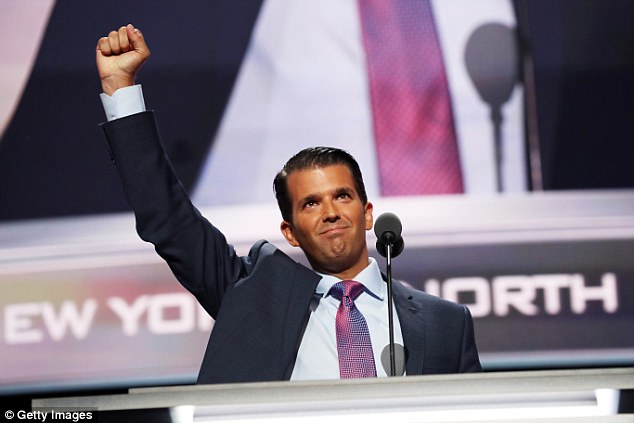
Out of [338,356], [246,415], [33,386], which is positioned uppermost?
[246,415]

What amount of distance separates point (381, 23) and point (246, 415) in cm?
260

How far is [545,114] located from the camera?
3635mm

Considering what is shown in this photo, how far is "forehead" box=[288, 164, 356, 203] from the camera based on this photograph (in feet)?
7.40

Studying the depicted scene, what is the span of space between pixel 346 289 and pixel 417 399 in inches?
36.1

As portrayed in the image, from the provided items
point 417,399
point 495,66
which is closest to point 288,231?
point 417,399

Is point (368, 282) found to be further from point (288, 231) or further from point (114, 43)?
point (114, 43)

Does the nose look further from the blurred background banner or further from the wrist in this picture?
the blurred background banner

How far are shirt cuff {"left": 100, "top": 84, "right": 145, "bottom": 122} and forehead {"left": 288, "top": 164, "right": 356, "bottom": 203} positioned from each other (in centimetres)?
41

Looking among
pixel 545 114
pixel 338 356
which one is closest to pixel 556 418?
pixel 338 356

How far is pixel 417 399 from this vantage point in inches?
51.1

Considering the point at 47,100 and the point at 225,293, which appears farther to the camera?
the point at 47,100

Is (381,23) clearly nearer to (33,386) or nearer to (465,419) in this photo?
(33,386)

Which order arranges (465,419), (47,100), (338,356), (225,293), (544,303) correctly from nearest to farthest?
1. (465,419)
2. (338,356)
3. (225,293)
4. (544,303)
5. (47,100)

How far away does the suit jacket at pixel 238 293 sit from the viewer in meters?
2.08
